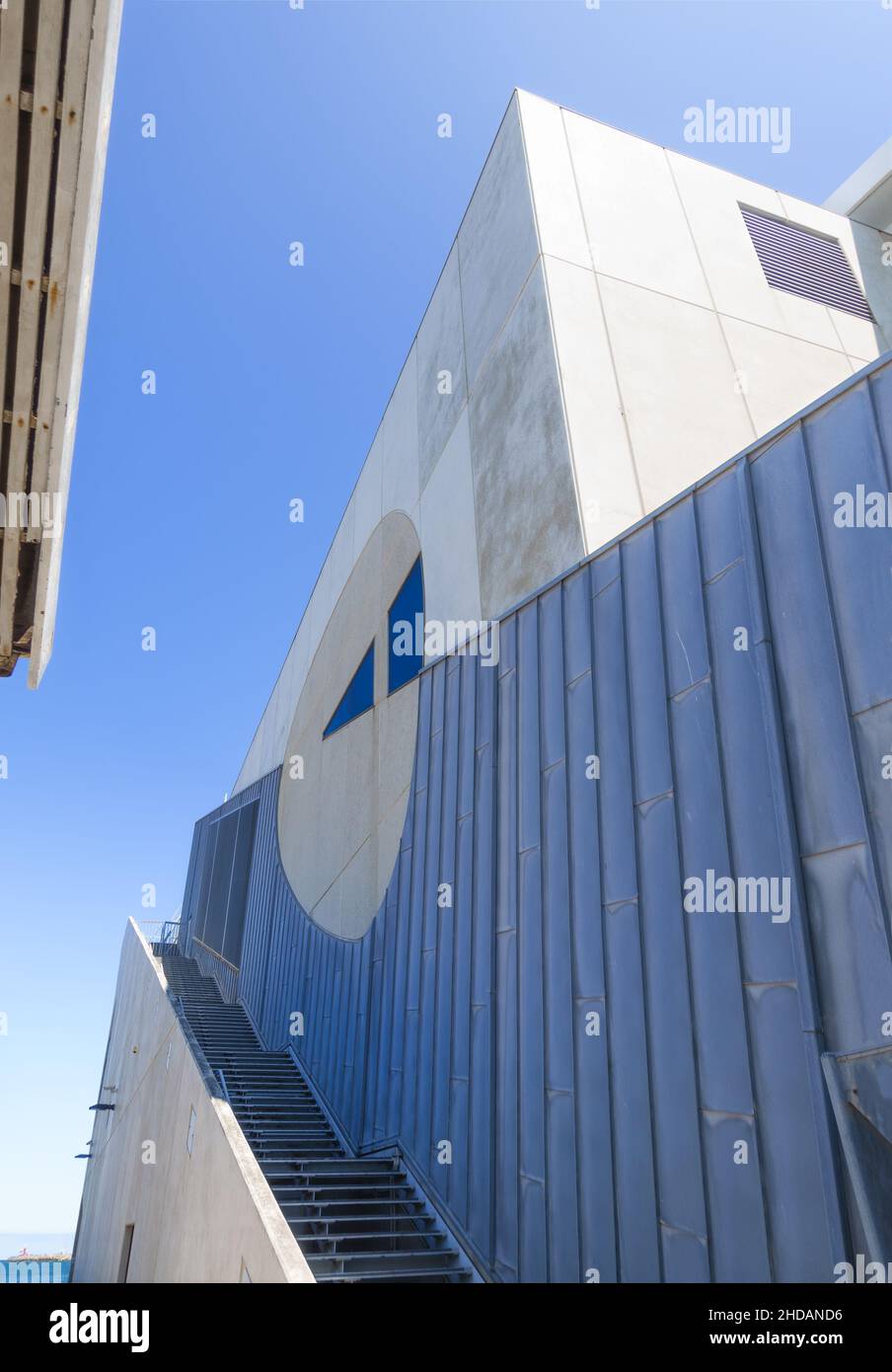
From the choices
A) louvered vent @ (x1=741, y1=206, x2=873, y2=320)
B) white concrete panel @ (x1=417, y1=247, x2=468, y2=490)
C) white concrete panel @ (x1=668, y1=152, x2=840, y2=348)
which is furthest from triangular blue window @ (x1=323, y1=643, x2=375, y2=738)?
louvered vent @ (x1=741, y1=206, x2=873, y2=320)

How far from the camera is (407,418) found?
1463 centimetres

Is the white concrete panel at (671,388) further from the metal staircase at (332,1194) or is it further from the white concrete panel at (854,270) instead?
the metal staircase at (332,1194)

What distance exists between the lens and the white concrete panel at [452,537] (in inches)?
426

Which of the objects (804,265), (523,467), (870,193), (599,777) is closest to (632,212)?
(804,265)

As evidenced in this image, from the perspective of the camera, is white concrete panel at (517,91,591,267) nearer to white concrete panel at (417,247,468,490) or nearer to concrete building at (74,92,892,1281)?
concrete building at (74,92,892,1281)

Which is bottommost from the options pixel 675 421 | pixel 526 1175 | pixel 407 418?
pixel 526 1175

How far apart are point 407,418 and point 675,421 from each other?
20.3 ft

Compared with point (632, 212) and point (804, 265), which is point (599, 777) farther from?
point (804, 265)

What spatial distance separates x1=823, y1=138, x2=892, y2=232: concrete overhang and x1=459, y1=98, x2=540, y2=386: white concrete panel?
6.05 meters

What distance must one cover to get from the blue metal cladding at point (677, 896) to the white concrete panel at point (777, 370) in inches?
165

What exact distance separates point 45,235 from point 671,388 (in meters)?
7.06
